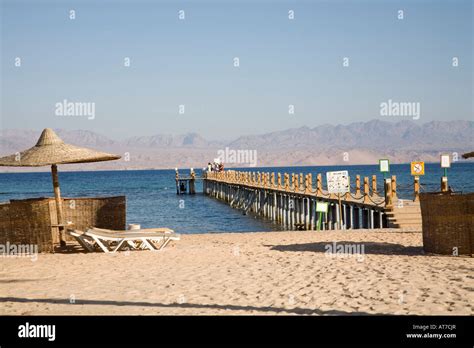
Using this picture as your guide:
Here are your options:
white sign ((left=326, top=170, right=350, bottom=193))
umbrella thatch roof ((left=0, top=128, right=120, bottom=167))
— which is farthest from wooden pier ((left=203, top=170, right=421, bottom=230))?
umbrella thatch roof ((left=0, top=128, right=120, bottom=167))

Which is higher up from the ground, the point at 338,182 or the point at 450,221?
the point at 338,182

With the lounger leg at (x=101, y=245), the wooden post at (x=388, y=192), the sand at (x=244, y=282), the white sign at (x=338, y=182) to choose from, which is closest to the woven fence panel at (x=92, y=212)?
the sand at (x=244, y=282)

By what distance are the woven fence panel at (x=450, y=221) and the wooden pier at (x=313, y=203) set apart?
254 inches

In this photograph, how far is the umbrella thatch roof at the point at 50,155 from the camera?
14078mm

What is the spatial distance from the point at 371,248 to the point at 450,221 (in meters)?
2.27

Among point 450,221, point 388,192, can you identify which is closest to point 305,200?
point 388,192

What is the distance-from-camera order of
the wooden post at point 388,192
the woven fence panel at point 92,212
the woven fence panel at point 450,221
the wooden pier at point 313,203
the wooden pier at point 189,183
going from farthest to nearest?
the wooden pier at point 189,183
the wooden pier at point 313,203
the wooden post at point 388,192
the woven fence panel at point 92,212
the woven fence panel at point 450,221

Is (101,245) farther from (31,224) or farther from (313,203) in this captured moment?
(313,203)

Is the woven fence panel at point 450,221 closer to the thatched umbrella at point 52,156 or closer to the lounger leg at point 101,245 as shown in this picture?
the lounger leg at point 101,245

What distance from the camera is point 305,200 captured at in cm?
3083

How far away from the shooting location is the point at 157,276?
10.7m

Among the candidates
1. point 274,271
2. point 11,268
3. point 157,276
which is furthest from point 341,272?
point 11,268

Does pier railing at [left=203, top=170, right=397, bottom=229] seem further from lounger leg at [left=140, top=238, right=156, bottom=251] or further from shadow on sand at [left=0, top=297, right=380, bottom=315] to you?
shadow on sand at [left=0, top=297, right=380, bottom=315]
